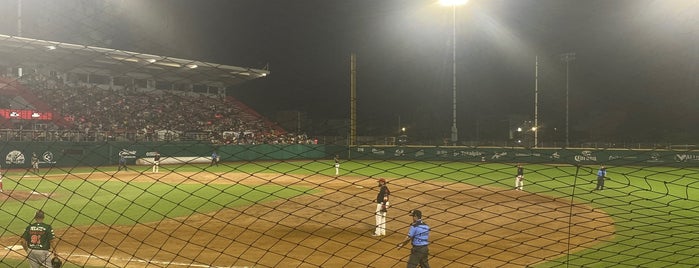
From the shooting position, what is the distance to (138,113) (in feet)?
108

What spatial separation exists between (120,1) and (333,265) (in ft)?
63.2

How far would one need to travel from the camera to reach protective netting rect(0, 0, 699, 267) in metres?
10.3

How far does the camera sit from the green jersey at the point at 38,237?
7445 mm

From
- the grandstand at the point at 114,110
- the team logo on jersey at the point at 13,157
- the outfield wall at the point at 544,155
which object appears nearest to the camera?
the grandstand at the point at 114,110

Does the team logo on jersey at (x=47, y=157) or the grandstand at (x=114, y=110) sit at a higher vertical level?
the grandstand at (x=114, y=110)

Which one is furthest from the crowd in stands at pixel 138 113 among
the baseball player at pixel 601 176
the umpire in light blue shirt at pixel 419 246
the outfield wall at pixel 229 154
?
the umpire in light blue shirt at pixel 419 246

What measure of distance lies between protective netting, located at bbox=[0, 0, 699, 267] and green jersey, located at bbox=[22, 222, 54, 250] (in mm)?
1752

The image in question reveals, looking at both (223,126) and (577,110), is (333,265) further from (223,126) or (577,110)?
(577,110)

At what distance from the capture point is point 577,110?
193 feet

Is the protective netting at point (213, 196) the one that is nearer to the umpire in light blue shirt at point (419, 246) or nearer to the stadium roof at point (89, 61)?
the stadium roof at point (89, 61)

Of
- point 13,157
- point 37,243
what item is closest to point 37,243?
point 37,243

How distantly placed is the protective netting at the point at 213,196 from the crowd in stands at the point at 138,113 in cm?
13

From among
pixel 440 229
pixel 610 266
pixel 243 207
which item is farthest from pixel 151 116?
pixel 610 266

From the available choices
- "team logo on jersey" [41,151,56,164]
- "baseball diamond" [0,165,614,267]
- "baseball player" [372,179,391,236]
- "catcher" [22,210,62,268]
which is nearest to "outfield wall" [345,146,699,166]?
"baseball diamond" [0,165,614,267]
